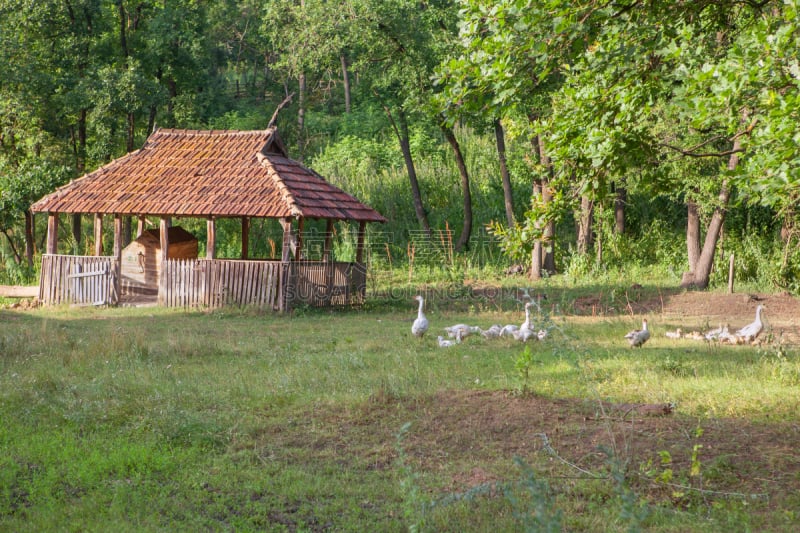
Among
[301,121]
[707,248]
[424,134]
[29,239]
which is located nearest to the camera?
[707,248]

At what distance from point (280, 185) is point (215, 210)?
1.52 m

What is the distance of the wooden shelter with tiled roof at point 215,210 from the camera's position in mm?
18938

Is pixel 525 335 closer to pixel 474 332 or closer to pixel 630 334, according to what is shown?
pixel 474 332

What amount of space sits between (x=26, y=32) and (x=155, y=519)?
22662 mm

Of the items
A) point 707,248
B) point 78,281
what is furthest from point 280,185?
point 707,248

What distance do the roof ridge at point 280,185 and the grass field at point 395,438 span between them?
240 inches

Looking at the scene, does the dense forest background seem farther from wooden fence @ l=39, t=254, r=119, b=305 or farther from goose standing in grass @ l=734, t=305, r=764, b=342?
wooden fence @ l=39, t=254, r=119, b=305

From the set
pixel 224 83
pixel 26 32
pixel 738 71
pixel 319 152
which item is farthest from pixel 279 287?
pixel 224 83

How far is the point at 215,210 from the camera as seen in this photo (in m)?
18.7

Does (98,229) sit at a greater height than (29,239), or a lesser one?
greater

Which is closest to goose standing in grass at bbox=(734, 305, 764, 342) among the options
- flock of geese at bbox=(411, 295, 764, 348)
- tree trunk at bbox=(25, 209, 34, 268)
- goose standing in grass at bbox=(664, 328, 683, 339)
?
flock of geese at bbox=(411, 295, 764, 348)

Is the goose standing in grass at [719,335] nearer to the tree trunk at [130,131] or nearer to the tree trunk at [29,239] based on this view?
the tree trunk at [130,131]

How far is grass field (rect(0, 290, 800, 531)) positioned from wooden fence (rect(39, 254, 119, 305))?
7858mm

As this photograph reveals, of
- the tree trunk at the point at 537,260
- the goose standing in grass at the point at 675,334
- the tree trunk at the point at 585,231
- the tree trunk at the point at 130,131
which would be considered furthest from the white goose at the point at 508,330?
the tree trunk at the point at 130,131
